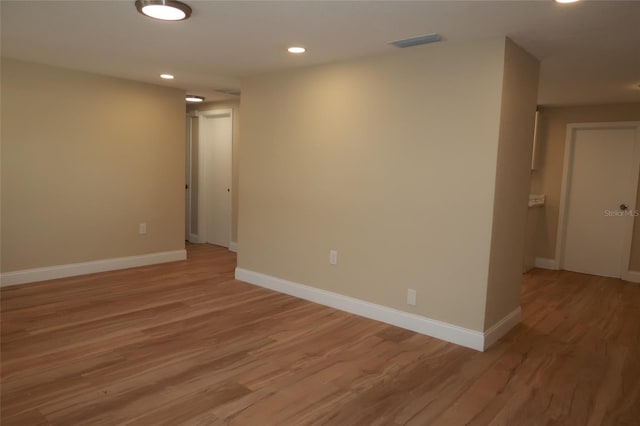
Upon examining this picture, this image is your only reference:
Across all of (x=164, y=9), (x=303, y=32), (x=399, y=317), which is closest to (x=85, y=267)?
(x=164, y=9)

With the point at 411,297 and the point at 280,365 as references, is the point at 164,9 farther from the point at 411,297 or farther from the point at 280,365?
the point at 411,297

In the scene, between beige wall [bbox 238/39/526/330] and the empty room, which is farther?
beige wall [bbox 238/39/526/330]

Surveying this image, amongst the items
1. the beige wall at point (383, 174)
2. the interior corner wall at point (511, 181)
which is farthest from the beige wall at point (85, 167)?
the interior corner wall at point (511, 181)

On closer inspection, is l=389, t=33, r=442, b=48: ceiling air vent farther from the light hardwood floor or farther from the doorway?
the doorway

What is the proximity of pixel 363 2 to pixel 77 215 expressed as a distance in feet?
13.5

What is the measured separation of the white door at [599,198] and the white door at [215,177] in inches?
196

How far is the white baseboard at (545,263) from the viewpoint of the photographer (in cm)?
616

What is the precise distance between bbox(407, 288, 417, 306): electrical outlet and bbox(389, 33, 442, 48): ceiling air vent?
1.96m

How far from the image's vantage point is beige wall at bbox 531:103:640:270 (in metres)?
5.91

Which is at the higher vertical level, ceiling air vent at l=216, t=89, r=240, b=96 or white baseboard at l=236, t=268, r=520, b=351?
ceiling air vent at l=216, t=89, r=240, b=96

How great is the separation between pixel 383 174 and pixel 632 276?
419 centimetres

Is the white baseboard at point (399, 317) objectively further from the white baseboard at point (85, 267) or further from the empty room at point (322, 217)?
the white baseboard at point (85, 267)

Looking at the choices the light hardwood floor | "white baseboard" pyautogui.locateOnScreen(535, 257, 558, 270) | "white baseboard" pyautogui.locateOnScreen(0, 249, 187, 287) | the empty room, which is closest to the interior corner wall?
the empty room

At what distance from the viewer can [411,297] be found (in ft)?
11.8
